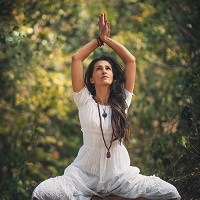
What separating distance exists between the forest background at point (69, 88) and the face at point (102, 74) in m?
1.10

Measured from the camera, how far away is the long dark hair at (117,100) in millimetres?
5055

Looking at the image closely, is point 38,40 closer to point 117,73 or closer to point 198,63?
point 198,63

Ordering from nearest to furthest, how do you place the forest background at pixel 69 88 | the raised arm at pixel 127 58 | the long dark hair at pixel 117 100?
the long dark hair at pixel 117 100 < the raised arm at pixel 127 58 < the forest background at pixel 69 88

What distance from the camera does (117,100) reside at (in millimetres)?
5242

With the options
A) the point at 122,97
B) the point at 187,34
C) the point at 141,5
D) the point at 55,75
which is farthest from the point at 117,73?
the point at 141,5

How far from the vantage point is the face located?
5.21 m

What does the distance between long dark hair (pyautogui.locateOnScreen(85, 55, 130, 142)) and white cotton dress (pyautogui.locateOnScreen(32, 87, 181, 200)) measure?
58 mm

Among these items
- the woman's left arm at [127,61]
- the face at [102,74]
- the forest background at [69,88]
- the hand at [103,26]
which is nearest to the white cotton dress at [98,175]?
the face at [102,74]

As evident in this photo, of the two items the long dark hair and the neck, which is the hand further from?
the neck

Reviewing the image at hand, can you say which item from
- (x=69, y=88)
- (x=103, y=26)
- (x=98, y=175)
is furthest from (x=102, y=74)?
(x=69, y=88)

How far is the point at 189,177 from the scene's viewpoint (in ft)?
18.5

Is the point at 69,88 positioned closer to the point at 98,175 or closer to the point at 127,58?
the point at 127,58

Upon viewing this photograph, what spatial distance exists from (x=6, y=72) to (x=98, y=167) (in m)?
3.63

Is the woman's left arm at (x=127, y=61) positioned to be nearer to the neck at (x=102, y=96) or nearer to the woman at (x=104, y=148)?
the woman at (x=104, y=148)
